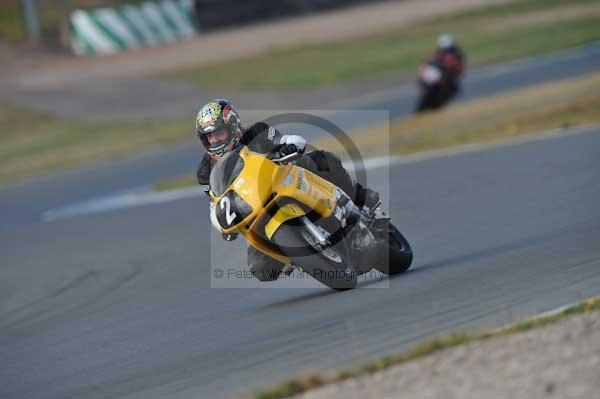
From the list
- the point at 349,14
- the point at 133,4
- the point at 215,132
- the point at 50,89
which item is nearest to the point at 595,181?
the point at 215,132

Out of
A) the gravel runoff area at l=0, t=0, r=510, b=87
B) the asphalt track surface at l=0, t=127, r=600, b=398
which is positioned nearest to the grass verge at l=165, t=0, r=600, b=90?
the gravel runoff area at l=0, t=0, r=510, b=87

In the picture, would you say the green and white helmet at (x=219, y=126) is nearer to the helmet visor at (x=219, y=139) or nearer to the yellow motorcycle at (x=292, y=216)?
the helmet visor at (x=219, y=139)

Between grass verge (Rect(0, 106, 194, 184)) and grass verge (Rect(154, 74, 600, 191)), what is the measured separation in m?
5.10

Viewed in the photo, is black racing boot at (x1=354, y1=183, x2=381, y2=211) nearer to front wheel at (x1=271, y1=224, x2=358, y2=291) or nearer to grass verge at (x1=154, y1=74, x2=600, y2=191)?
front wheel at (x1=271, y1=224, x2=358, y2=291)

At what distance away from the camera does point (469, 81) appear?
76.6ft

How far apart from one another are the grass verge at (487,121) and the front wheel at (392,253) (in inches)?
281

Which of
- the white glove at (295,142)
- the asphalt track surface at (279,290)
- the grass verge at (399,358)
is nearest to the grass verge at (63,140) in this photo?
the asphalt track surface at (279,290)

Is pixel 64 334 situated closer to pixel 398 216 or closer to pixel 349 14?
pixel 398 216

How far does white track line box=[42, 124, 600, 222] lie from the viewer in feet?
45.4

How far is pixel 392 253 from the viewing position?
757 cm

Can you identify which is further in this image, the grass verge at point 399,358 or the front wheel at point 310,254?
the front wheel at point 310,254

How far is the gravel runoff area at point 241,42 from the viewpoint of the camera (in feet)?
105

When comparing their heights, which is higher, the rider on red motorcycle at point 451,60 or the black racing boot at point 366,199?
the black racing boot at point 366,199

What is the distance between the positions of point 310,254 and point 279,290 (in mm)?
1559
